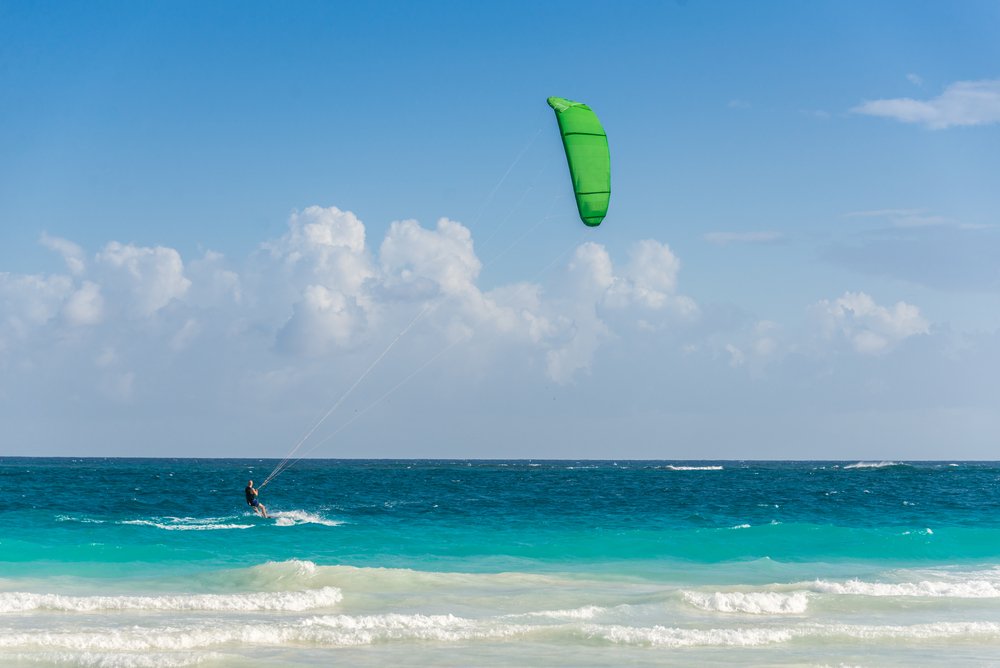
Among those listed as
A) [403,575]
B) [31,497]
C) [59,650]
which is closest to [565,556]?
[403,575]

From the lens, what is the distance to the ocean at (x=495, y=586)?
1376cm

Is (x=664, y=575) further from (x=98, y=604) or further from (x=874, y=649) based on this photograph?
(x=98, y=604)

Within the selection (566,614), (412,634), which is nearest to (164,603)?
(412,634)

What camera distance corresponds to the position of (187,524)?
2883 cm

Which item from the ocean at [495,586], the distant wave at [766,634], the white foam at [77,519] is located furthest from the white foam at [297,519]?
the distant wave at [766,634]

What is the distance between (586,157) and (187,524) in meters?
16.1

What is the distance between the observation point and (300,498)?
41.4 meters

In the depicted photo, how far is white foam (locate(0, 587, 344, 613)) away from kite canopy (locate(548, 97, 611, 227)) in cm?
842

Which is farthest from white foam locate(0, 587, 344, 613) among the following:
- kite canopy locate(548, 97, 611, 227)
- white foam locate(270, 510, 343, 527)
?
white foam locate(270, 510, 343, 527)

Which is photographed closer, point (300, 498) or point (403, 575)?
point (403, 575)

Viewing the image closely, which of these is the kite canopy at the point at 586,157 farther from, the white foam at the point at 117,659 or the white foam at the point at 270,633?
the white foam at the point at 117,659

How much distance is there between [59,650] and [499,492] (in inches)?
1311

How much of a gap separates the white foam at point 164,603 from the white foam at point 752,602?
5885 mm

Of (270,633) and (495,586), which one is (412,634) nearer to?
(270,633)
